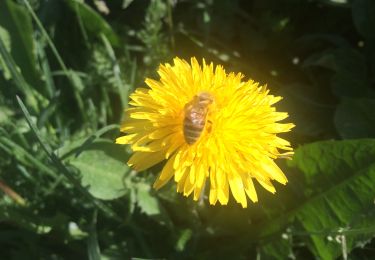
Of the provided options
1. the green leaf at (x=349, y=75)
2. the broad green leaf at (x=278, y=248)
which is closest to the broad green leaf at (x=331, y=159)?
the broad green leaf at (x=278, y=248)

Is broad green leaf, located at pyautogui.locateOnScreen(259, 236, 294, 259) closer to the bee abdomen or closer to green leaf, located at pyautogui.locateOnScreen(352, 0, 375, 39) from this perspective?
the bee abdomen

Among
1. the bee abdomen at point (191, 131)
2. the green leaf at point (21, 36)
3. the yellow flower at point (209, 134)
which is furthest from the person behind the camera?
the green leaf at point (21, 36)

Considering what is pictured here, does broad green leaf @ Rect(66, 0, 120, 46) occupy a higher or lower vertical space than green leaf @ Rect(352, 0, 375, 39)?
lower

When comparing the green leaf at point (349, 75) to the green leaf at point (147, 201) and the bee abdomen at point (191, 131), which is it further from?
the bee abdomen at point (191, 131)

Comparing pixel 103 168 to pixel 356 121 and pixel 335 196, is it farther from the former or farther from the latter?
pixel 356 121

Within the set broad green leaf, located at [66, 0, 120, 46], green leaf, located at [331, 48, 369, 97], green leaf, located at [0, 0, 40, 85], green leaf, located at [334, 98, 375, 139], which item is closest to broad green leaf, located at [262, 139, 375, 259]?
green leaf, located at [334, 98, 375, 139]

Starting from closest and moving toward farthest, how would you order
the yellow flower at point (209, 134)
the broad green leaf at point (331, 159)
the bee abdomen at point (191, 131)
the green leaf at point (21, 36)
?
the bee abdomen at point (191, 131), the yellow flower at point (209, 134), the broad green leaf at point (331, 159), the green leaf at point (21, 36)
